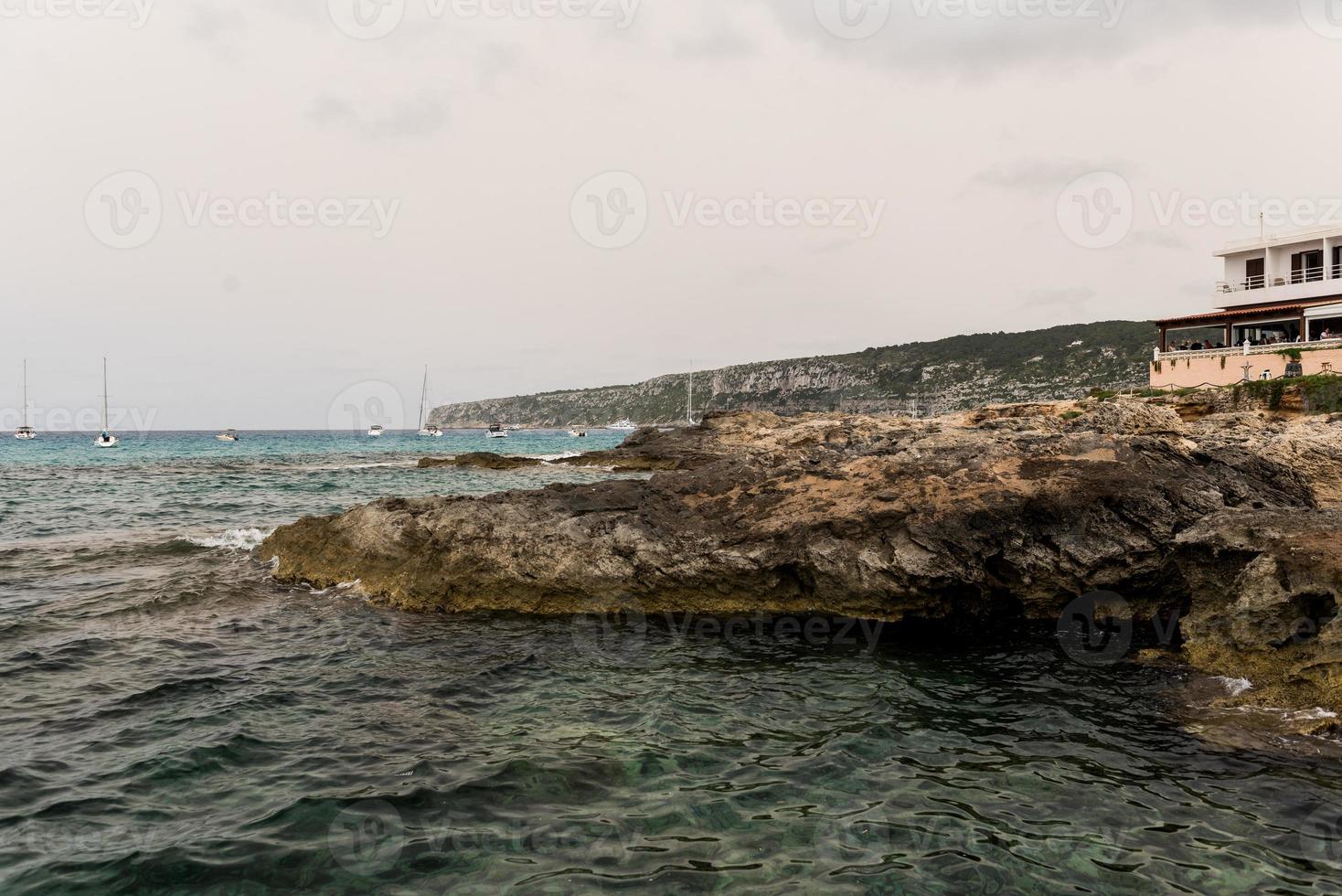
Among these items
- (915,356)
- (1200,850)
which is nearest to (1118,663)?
(1200,850)

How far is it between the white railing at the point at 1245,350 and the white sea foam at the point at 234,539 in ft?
154

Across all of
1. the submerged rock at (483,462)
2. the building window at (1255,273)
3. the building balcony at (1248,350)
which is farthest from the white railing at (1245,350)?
the submerged rock at (483,462)

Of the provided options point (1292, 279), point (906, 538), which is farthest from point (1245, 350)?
point (906, 538)

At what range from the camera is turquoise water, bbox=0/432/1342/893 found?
5.74 metres

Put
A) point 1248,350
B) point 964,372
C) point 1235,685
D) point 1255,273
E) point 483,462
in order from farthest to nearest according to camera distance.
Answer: point 964,372
point 483,462
point 1255,273
point 1248,350
point 1235,685

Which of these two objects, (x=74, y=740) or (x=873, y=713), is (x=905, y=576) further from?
(x=74, y=740)

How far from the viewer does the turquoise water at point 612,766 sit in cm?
574

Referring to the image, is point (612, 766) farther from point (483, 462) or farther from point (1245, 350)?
point (483, 462)

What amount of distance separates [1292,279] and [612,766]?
57925 millimetres

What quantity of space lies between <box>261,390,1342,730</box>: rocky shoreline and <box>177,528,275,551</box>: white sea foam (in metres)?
5.26

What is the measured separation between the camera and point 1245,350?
38531 millimetres

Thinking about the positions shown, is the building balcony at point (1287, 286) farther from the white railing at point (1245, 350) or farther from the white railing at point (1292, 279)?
the white railing at point (1245, 350)

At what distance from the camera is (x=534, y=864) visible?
579 cm

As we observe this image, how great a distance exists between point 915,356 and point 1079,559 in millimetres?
149145
